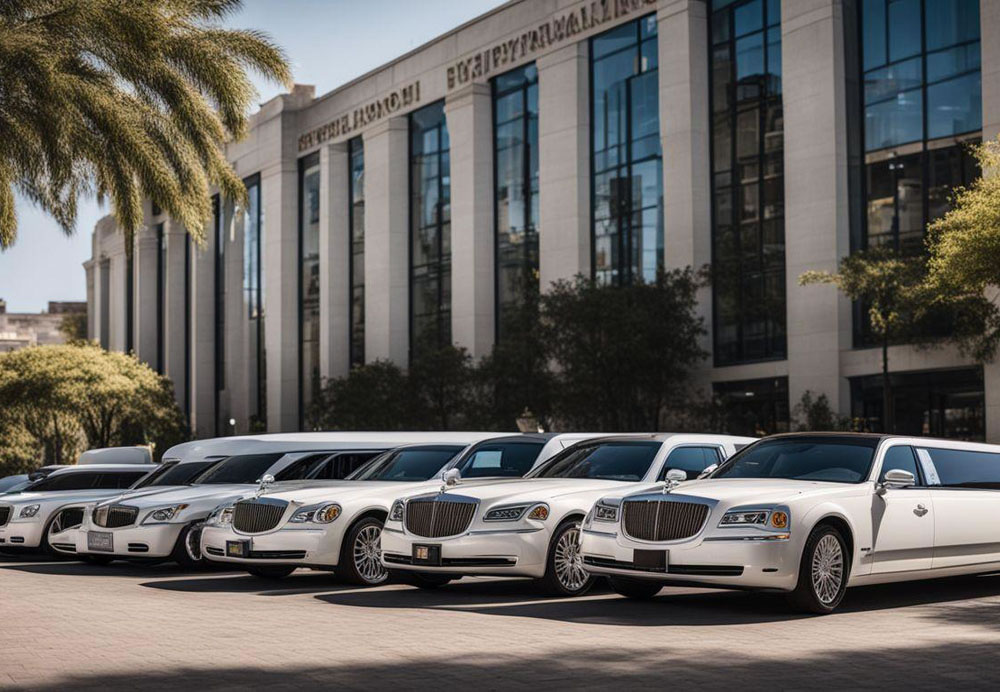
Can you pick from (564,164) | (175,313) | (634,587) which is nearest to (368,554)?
(634,587)

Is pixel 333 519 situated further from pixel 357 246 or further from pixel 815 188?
pixel 357 246

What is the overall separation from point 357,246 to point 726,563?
52.0 m

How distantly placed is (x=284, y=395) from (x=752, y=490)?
2193 inches

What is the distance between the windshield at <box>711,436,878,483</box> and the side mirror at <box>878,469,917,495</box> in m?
0.18

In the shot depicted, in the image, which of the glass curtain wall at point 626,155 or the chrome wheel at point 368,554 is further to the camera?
the glass curtain wall at point 626,155

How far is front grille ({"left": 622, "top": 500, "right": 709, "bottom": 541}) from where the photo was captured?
12.6 metres

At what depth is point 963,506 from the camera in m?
14.3

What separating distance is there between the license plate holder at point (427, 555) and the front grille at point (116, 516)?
5.47 meters

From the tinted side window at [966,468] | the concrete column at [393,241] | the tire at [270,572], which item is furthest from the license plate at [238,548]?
the concrete column at [393,241]

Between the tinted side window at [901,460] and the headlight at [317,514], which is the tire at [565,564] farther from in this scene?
the tinted side window at [901,460]

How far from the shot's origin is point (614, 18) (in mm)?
46844

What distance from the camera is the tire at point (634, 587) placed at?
45.7 ft

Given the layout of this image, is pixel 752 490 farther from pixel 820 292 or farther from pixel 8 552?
pixel 820 292

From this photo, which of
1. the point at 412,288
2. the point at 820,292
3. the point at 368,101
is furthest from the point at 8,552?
the point at 368,101
